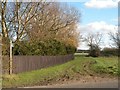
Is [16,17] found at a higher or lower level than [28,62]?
higher

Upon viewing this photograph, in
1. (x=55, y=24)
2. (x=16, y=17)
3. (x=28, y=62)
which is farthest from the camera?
(x=55, y=24)

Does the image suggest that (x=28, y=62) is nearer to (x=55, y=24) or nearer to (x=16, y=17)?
(x=16, y=17)

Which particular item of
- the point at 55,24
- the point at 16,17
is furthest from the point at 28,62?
the point at 55,24

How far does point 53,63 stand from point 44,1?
7973 millimetres

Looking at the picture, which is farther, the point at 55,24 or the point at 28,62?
the point at 55,24

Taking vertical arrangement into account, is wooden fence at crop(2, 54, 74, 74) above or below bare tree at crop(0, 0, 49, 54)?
below

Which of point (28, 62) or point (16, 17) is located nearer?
point (28, 62)

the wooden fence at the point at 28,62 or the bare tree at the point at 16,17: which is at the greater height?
the bare tree at the point at 16,17

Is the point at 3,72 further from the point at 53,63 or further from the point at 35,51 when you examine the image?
the point at 53,63

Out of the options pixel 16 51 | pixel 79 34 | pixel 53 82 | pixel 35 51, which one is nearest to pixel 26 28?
pixel 35 51

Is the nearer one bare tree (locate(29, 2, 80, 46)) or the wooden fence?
the wooden fence

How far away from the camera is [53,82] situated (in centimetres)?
1920

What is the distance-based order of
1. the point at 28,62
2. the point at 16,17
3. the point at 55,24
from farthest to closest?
the point at 55,24
the point at 16,17
the point at 28,62

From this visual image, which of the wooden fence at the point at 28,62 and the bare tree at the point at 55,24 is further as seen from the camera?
the bare tree at the point at 55,24
